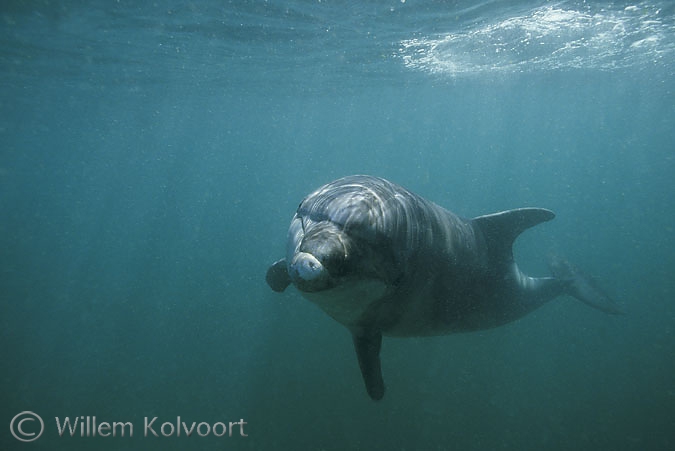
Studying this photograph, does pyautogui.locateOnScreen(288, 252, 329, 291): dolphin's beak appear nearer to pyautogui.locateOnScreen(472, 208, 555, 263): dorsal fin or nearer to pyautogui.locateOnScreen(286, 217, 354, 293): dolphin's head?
pyautogui.locateOnScreen(286, 217, 354, 293): dolphin's head

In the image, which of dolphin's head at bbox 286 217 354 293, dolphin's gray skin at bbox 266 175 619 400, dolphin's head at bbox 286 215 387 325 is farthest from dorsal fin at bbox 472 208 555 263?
dolphin's head at bbox 286 217 354 293

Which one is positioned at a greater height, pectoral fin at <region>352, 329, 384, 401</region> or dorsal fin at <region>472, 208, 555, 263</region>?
dorsal fin at <region>472, 208, 555, 263</region>

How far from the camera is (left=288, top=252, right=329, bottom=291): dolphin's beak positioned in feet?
7.81

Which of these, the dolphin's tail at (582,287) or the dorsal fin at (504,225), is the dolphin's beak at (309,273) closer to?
the dorsal fin at (504,225)

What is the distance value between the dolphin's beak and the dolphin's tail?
7664mm

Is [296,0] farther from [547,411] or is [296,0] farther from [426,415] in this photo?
[547,411]

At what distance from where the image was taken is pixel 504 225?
Result: 555 cm

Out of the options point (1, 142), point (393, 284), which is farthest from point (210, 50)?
point (1, 142)

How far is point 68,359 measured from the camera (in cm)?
1408

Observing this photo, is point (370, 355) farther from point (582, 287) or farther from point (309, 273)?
point (582, 287)

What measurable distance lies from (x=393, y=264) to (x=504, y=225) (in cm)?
296

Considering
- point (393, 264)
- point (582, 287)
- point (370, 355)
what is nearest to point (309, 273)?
point (393, 264)

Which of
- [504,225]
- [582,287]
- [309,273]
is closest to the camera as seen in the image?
[309,273]

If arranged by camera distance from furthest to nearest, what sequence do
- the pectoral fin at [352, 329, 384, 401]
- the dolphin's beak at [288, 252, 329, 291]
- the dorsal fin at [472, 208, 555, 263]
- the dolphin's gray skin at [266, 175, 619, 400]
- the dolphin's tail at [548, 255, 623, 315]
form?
the dolphin's tail at [548, 255, 623, 315] < the dorsal fin at [472, 208, 555, 263] < the pectoral fin at [352, 329, 384, 401] < the dolphin's gray skin at [266, 175, 619, 400] < the dolphin's beak at [288, 252, 329, 291]
